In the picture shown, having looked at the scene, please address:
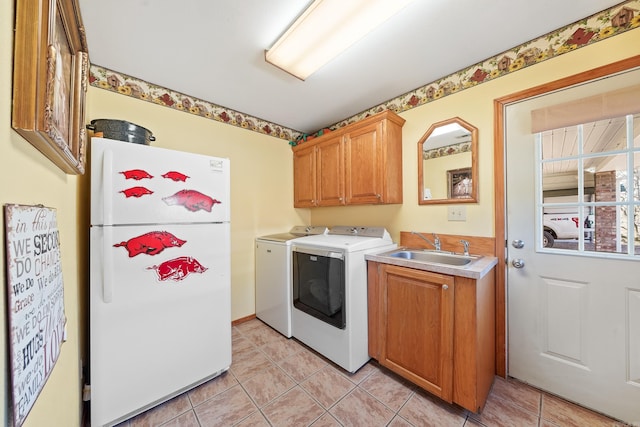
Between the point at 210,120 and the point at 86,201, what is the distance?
1.23 m

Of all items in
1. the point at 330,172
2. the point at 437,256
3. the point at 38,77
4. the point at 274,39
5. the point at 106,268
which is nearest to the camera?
the point at 38,77

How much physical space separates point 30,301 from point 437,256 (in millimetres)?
2150

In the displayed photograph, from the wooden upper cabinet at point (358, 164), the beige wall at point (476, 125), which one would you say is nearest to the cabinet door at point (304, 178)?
the wooden upper cabinet at point (358, 164)

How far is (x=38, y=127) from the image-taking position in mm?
564

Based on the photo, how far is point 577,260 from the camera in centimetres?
144

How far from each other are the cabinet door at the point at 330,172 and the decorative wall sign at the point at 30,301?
2012 millimetres

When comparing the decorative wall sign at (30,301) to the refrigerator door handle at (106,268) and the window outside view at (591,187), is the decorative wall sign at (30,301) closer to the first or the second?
the refrigerator door handle at (106,268)

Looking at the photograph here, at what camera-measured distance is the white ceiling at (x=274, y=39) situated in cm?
130

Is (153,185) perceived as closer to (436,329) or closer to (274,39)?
(274,39)

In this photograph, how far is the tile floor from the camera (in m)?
1.35

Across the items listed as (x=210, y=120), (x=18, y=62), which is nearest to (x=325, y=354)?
(x=18, y=62)

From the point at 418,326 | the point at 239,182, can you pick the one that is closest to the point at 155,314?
the point at 239,182

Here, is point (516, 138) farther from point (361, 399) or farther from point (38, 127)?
point (38, 127)

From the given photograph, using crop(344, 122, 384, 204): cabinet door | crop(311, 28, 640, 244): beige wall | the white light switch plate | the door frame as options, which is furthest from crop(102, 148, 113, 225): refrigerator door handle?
the door frame
